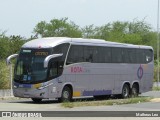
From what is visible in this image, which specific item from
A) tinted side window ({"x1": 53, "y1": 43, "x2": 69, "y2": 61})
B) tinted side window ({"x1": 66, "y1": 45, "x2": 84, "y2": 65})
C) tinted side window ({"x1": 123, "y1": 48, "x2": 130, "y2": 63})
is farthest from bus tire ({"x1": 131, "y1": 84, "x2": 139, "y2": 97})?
tinted side window ({"x1": 53, "y1": 43, "x2": 69, "y2": 61})

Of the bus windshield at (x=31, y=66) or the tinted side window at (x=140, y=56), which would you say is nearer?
the bus windshield at (x=31, y=66)

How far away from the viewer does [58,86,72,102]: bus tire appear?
89.8 ft

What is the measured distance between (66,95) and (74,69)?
1499 mm

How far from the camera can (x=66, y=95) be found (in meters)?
27.6

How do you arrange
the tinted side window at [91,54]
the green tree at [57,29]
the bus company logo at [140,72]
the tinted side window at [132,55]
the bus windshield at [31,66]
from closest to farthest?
1. the bus windshield at [31,66]
2. the tinted side window at [91,54]
3. the tinted side window at [132,55]
4. the bus company logo at [140,72]
5. the green tree at [57,29]

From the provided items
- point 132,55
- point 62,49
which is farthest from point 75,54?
point 132,55

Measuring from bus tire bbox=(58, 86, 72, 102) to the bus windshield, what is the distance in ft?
5.83

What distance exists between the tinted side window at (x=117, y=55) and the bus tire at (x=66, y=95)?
4.61 metres

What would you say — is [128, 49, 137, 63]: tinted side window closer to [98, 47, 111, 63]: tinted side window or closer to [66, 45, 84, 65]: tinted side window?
[98, 47, 111, 63]: tinted side window

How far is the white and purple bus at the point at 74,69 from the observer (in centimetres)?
2633

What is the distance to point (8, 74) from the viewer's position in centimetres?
3578

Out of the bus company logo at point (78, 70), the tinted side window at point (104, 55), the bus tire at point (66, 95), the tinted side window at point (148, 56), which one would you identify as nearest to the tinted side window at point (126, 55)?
the tinted side window at point (104, 55)

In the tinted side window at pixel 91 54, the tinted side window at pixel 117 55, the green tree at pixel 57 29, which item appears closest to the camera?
the tinted side window at pixel 91 54

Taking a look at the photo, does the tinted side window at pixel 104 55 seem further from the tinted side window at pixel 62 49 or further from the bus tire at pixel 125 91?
the tinted side window at pixel 62 49
